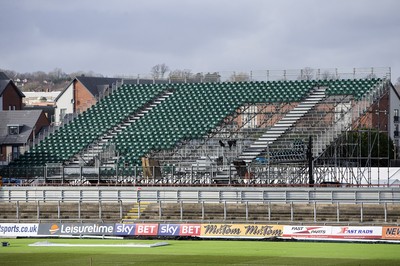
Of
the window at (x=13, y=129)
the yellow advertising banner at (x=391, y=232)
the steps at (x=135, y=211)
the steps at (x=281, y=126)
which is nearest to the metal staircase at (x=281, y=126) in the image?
the steps at (x=281, y=126)

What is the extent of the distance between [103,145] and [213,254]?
37459mm

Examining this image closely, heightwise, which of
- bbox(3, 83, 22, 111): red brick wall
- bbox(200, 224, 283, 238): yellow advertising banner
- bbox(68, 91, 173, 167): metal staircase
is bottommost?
bbox(200, 224, 283, 238): yellow advertising banner

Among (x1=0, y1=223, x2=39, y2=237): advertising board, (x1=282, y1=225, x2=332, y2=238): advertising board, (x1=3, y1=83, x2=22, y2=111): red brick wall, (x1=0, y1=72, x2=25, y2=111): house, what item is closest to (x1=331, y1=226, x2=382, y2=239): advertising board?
(x1=282, y1=225, x2=332, y2=238): advertising board

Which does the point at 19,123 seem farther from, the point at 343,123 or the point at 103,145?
the point at 343,123

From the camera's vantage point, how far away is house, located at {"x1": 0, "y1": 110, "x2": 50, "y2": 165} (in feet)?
343

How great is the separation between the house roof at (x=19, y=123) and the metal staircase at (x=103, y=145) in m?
21.9

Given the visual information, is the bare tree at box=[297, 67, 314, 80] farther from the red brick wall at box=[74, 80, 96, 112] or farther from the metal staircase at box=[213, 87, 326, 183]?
the red brick wall at box=[74, 80, 96, 112]

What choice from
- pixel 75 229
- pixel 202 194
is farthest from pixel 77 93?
pixel 75 229

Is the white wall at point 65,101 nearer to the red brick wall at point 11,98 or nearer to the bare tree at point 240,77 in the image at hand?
the red brick wall at point 11,98

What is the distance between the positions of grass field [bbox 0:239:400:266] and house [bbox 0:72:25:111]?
2932 inches

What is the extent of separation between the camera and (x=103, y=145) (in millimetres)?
81438

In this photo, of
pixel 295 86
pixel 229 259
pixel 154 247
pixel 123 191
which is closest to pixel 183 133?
pixel 295 86

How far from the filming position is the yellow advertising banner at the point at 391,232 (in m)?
49.5

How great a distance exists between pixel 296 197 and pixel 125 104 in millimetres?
32703
